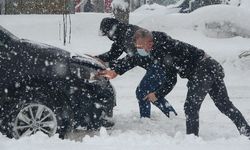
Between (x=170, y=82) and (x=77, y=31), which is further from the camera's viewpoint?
(x=77, y=31)

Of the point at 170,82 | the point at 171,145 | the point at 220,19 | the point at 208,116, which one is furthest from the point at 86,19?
the point at 171,145

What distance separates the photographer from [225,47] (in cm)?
1445

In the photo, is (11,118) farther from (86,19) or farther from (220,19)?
(86,19)

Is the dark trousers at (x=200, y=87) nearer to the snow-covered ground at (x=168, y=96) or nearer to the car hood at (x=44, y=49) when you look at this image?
the snow-covered ground at (x=168, y=96)

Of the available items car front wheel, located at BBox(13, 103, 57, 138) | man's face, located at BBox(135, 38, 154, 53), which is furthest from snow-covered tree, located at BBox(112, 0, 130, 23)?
car front wheel, located at BBox(13, 103, 57, 138)

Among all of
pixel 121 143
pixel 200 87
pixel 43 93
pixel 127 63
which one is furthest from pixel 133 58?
pixel 121 143

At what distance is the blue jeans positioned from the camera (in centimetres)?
756

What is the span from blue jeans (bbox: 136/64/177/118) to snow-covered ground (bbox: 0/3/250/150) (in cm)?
21

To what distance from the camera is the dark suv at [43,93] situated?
6.33 meters

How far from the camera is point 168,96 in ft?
34.5

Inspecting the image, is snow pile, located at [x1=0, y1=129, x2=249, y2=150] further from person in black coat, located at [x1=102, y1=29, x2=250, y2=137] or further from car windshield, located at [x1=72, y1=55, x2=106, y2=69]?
car windshield, located at [x1=72, y1=55, x2=106, y2=69]

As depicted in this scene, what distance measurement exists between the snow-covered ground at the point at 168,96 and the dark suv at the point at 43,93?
13.4 inches

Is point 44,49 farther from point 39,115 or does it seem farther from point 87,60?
point 39,115

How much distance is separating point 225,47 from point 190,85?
8.22 metres
